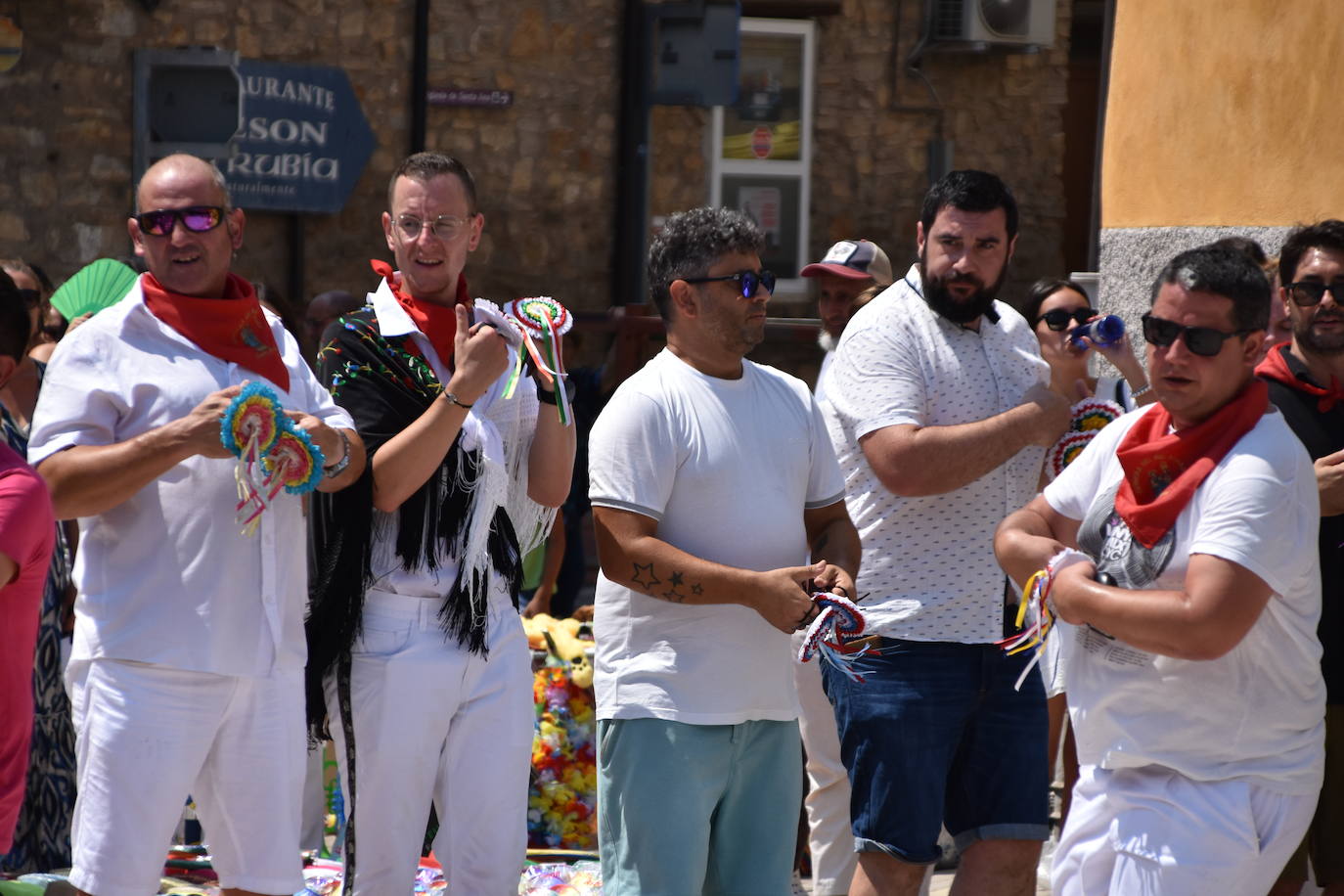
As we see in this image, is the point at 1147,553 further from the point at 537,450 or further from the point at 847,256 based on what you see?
the point at 847,256

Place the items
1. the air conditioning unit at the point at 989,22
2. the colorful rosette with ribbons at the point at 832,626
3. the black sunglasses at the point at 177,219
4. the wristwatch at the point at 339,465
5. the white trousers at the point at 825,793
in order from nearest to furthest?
1. the colorful rosette with ribbons at the point at 832,626
2. the wristwatch at the point at 339,465
3. the black sunglasses at the point at 177,219
4. the white trousers at the point at 825,793
5. the air conditioning unit at the point at 989,22

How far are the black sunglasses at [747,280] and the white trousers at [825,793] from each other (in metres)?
1.75

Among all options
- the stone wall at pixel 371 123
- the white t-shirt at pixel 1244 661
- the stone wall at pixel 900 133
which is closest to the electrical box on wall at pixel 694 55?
the stone wall at pixel 371 123

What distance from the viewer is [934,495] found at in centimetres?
438

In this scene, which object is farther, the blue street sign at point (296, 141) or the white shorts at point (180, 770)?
the blue street sign at point (296, 141)

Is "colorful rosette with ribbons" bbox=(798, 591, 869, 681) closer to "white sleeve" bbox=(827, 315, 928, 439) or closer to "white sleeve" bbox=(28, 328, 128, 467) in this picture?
"white sleeve" bbox=(827, 315, 928, 439)

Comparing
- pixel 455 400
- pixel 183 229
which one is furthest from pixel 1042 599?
pixel 183 229

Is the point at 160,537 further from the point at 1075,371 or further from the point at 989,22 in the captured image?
the point at 989,22

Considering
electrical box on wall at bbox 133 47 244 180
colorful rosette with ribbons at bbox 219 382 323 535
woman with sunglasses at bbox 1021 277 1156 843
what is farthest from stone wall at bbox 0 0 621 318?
colorful rosette with ribbons at bbox 219 382 323 535

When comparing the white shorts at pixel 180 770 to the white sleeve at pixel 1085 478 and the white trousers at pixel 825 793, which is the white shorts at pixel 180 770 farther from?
the white trousers at pixel 825 793

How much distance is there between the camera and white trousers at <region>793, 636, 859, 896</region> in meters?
5.48

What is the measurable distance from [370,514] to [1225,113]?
3.95 metres

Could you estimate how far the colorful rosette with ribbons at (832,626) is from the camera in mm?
3777

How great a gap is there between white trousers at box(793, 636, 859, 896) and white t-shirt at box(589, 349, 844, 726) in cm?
146
